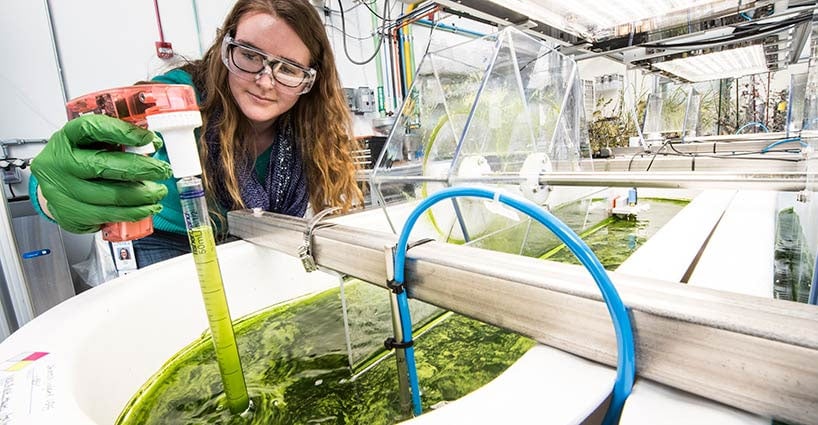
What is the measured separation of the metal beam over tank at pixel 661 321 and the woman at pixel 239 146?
50 cm

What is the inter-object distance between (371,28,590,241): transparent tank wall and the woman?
10.4 inches

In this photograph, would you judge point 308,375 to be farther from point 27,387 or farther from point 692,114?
point 692,114

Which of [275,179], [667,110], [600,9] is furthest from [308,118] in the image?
[667,110]

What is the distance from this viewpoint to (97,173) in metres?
0.57

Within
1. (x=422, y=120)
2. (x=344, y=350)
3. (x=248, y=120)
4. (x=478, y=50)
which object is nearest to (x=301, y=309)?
(x=344, y=350)

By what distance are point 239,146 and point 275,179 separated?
0.45ft

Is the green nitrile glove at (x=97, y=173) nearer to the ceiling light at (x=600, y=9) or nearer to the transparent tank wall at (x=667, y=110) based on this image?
the ceiling light at (x=600, y=9)

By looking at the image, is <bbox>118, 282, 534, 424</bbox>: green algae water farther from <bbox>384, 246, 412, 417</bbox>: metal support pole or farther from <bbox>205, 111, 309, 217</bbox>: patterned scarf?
<bbox>205, 111, 309, 217</bbox>: patterned scarf

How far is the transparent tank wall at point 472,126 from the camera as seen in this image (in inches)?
55.2

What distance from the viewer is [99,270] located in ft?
6.16

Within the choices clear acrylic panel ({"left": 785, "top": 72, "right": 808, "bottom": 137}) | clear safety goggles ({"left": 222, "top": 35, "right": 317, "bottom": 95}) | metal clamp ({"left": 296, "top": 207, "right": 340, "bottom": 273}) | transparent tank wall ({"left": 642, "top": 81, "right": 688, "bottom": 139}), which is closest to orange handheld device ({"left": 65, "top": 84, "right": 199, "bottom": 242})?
metal clamp ({"left": 296, "top": 207, "right": 340, "bottom": 273})

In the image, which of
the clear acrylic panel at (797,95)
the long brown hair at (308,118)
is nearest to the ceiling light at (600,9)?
the clear acrylic panel at (797,95)

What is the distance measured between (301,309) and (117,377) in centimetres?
46

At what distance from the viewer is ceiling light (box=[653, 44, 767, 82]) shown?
3.36 meters
